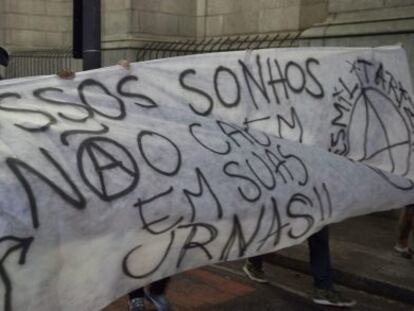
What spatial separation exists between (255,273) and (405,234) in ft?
4.77

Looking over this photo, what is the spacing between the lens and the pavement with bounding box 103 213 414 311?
4.75 metres

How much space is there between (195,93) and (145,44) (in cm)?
750

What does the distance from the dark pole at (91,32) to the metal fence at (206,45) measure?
4.82 meters

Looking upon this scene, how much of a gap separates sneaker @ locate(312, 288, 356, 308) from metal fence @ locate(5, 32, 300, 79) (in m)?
4.88

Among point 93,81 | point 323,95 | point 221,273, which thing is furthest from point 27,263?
point 221,273

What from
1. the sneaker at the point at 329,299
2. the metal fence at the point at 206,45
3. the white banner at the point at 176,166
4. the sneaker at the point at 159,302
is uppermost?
the metal fence at the point at 206,45

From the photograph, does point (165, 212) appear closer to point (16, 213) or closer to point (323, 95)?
point (16, 213)

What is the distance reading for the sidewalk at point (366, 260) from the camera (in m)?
5.00

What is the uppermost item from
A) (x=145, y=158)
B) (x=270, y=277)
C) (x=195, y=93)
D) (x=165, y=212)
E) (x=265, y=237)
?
(x=195, y=93)

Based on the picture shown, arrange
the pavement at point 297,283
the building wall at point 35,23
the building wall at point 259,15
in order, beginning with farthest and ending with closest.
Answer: the building wall at point 35,23
the building wall at point 259,15
the pavement at point 297,283

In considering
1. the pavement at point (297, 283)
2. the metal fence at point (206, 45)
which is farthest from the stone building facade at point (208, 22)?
the pavement at point (297, 283)

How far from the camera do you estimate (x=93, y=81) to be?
11.0ft

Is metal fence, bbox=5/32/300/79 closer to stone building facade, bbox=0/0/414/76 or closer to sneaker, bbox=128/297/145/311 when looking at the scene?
A: stone building facade, bbox=0/0/414/76

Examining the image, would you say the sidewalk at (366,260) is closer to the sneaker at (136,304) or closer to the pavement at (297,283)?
the pavement at (297,283)
